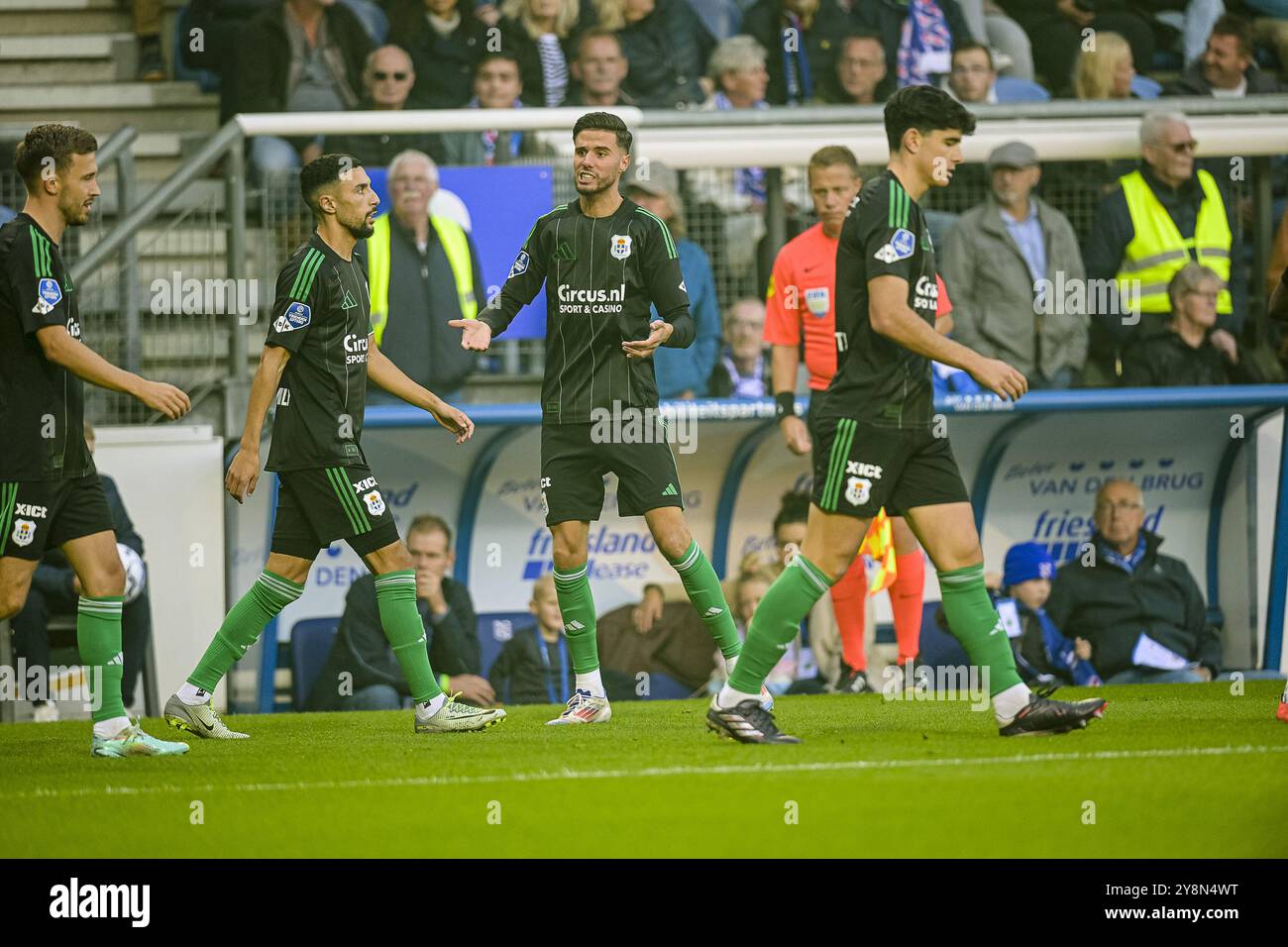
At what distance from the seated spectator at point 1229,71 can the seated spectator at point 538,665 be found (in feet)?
20.0

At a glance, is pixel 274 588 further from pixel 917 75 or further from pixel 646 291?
pixel 917 75

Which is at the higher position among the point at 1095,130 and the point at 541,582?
the point at 1095,130

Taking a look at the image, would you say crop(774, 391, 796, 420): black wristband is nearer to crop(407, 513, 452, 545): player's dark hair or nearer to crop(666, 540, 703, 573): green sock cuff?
crop(666, 540, 703, 573): green sock cuff

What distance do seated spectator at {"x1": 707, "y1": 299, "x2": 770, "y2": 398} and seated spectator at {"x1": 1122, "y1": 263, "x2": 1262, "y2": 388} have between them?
2227 millimetres

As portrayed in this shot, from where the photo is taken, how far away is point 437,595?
1071cm

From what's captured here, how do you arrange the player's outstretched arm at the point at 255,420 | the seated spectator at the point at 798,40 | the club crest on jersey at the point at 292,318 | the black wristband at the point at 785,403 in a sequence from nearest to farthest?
1. the player's outstretched arm at the point at 255,420
2. the club crest on jersey at the point at 292,318
3. the black wristband at the point at 785,403
4. the seated spectator at the point at 798,40

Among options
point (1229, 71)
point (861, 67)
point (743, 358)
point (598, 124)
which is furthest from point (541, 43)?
point (598, 124)

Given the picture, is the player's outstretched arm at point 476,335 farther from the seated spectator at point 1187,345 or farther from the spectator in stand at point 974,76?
the spectator in stand at point 974,76

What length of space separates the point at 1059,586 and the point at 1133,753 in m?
5.30

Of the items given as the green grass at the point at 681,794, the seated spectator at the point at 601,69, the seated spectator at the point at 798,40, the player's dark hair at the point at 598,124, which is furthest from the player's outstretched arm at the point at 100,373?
the seated spectator at the point at 798,40

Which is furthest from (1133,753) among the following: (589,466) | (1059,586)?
(1059,586)

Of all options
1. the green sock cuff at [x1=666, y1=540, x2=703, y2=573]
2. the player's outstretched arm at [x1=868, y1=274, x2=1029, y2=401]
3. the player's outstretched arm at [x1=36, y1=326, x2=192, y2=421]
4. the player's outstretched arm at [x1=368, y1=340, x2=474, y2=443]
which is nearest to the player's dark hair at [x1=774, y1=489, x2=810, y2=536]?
the green sock cuff at [x1=666, y1=540, x2=703, y2=573]

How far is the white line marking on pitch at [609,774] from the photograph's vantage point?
19.0 feet

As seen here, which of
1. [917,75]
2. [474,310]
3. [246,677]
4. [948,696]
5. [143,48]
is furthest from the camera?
[143,48]
